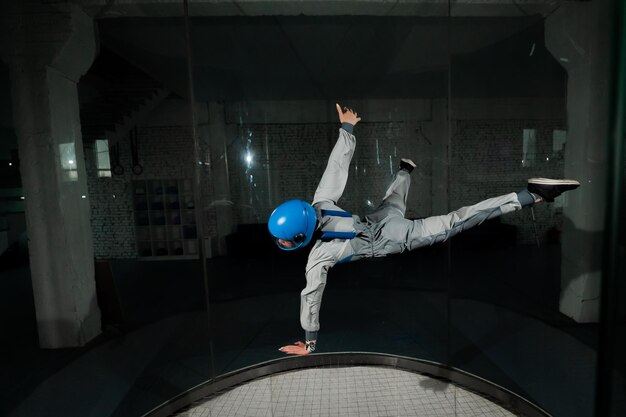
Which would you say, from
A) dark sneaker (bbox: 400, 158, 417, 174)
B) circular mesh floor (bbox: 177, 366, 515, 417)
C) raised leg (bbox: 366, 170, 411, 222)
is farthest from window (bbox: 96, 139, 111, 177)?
dark sneaker (bbox: 400, 158, 417, 174)

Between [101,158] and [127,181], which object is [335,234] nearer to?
[127,181]

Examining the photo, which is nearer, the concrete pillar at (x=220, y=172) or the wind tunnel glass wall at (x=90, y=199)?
the wind tunnel glass wall at (x=90, y=199)

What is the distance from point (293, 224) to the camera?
1.73 metres

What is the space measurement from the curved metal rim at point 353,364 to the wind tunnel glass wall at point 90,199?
0.85 feet

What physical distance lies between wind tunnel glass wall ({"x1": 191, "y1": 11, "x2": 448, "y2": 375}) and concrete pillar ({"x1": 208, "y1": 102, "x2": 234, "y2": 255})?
1cm

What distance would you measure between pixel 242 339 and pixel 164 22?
11.9 feet

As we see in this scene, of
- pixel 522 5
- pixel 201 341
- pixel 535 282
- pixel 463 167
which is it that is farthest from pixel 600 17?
pixel 201 341

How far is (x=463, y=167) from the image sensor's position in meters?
4.02

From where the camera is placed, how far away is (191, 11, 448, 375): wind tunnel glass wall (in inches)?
135

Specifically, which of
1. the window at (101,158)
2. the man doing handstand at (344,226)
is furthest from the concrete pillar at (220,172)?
the man doing handstand at (344,226)

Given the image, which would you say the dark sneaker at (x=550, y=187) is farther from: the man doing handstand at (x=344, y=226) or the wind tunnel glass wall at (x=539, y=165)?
the wind tunnel glass wall at (x=539, y=165)

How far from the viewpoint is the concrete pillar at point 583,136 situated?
2.94 meters

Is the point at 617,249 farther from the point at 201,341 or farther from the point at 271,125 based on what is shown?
the point at 201,341

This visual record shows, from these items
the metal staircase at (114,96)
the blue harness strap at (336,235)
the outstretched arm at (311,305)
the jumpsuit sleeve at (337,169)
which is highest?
the metal staircase at (114,96)
